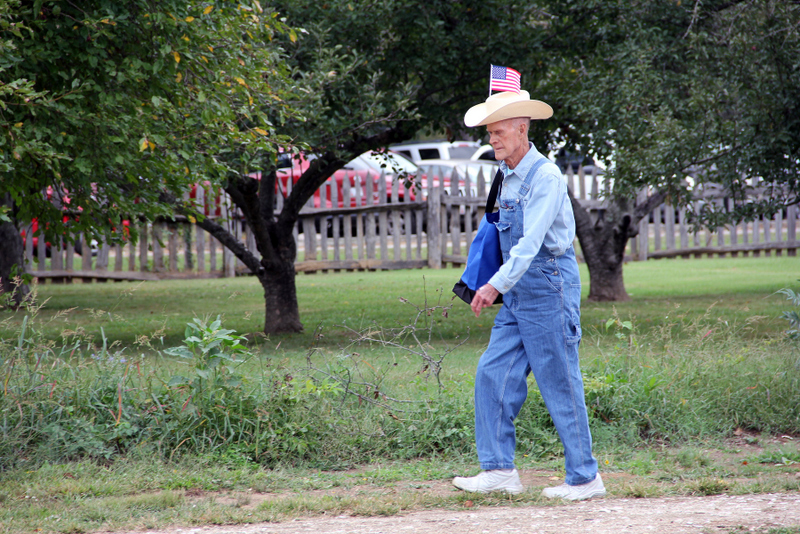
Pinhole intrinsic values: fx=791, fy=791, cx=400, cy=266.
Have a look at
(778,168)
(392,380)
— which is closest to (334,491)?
(392,380)

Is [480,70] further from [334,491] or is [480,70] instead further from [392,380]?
[334,491]

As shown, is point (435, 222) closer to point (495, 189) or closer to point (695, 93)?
point (695, 93)

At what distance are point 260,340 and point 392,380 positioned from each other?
3.46 m

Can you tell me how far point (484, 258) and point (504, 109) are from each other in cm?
74

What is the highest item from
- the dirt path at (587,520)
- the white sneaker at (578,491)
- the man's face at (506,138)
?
the man's face at (506,138)

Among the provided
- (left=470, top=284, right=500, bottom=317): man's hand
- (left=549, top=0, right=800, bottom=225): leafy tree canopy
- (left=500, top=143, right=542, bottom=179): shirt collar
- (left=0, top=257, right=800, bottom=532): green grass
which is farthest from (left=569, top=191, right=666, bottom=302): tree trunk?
(left=470, top=284, right=500, bottom=317): man's hand

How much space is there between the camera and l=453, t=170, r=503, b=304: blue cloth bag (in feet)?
12.8

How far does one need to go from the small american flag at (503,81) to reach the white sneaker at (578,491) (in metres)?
1.98

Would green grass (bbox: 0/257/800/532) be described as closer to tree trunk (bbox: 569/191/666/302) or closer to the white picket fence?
tree trunk (bbox: 569/191/666/302)

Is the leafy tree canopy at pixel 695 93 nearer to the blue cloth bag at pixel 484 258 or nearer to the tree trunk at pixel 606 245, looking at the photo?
the tree trunk at pixel 606 245

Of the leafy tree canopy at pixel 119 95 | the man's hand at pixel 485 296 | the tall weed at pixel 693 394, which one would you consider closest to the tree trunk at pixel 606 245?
the tall weed at pixel 693 394

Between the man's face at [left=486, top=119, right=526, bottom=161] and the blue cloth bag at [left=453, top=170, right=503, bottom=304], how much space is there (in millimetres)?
153

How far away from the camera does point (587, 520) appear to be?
140 inches

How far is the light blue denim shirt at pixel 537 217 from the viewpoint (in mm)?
3637
